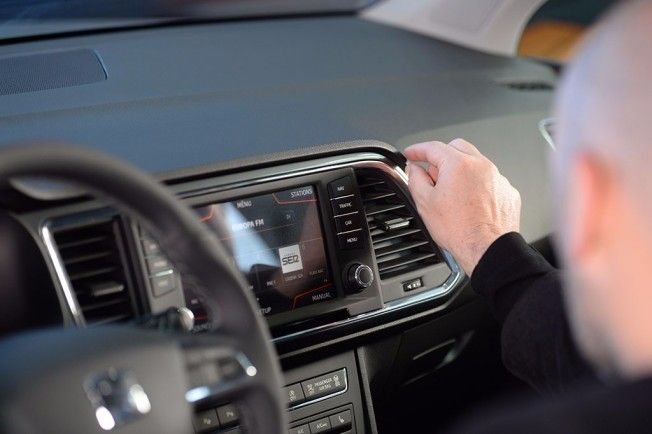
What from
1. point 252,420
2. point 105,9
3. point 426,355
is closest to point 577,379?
point 252,420

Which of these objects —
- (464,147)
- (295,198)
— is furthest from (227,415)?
(464,147)

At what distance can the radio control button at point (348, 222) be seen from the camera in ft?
5.90

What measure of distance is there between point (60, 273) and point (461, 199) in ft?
2.07

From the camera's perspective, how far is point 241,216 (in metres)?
1.70

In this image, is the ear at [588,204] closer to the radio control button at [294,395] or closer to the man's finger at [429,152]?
the man's finger at [429,152]

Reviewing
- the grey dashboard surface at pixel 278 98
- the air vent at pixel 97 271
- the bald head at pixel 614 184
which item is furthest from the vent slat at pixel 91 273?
the bald head at pixel 614 184

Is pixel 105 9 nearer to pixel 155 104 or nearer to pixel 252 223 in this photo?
pixel 155 104

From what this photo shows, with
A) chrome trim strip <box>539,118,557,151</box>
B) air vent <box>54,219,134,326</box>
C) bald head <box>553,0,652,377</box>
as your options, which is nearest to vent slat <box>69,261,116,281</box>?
air vent <box>54,219,134,326</box>

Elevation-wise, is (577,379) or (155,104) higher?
(155,104)

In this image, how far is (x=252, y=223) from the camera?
1710 millimetres

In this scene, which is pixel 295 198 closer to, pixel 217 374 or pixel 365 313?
pixel 365 313

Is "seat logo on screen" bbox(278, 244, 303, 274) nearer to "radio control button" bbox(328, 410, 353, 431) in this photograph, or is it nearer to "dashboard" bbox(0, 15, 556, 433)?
"dashboard" bbox(0, 15, 556, 433)

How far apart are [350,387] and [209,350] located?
2.53ft

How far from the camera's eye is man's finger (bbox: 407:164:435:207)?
1.79 m
